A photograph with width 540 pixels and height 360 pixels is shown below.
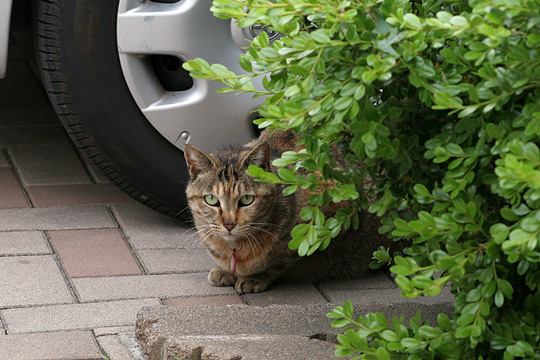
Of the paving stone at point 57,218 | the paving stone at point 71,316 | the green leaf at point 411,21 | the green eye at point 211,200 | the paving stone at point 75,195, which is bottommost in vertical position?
the paving stone at point 75,195

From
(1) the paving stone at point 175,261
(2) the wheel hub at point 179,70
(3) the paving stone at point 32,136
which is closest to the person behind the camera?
(2) the wheel hub at point 179,70

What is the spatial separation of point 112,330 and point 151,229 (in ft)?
3.36

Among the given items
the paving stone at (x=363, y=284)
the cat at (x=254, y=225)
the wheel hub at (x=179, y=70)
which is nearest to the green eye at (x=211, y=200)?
the cat at (x=254, y=225)

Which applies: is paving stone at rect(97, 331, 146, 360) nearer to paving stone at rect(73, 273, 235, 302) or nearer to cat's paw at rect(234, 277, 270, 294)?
paving stone at rect(73, 273, 235, 302)

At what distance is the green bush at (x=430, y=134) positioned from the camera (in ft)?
7.78

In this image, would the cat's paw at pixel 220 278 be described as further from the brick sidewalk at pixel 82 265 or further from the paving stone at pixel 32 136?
the paving stone at pixel 32 136

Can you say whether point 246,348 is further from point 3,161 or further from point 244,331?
point 3,161

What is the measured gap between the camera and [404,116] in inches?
109

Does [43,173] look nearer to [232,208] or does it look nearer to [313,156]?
[232,208]

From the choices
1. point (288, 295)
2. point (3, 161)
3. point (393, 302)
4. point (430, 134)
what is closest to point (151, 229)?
point (288, 295)

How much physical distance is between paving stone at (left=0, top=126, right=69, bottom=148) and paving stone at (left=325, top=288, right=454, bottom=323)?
6.42 feet

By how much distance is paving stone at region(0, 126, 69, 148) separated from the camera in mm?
5551

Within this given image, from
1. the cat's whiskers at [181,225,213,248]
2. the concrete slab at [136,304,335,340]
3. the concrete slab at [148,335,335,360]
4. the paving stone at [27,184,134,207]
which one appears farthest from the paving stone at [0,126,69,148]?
the concrete slab at [148,335,335,360]

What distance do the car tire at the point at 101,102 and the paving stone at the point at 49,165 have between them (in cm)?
65
